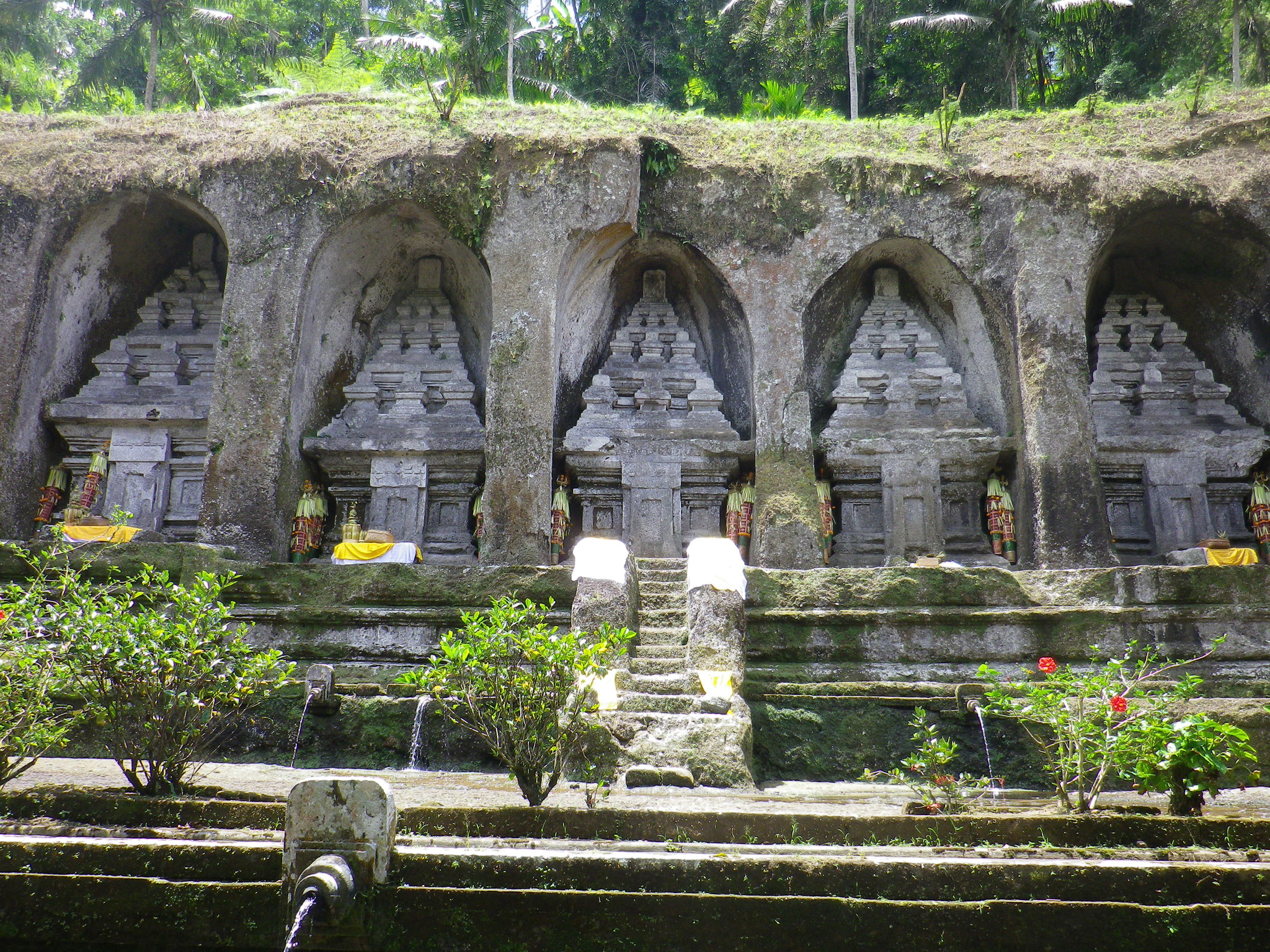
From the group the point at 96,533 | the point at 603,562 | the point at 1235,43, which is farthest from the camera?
the point at 1235,43

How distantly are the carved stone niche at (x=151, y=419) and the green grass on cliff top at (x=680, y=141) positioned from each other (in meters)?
2.27

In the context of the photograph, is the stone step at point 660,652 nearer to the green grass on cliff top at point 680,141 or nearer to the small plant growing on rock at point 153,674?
the small plant growing on rock at point 153,674

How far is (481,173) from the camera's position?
Result: 12.1 meters

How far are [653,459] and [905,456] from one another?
3307 millimetres

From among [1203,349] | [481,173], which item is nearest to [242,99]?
[481,173]

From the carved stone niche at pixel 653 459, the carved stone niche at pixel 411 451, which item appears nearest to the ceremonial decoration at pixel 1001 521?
the carved stone niche at pixel 653 459

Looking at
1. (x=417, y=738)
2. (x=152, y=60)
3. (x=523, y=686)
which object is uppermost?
(x=152, y=60)

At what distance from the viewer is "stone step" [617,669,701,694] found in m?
6.59

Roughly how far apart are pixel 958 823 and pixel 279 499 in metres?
9.52

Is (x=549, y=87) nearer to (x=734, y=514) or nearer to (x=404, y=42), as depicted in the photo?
(x=404, y=42)

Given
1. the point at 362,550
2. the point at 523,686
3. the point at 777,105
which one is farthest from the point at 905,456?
the point at 523,686

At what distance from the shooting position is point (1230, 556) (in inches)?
434

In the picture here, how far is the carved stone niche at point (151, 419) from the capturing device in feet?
41.6

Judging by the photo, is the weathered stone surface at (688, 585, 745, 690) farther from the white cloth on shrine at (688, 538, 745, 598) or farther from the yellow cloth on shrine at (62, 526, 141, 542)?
the yellow cloth on shrine at (62, 526, 141, 542)
